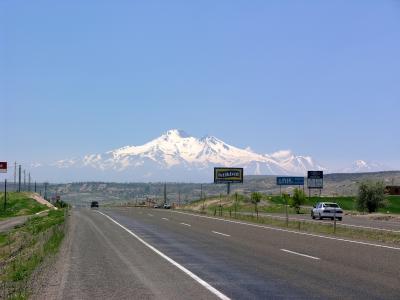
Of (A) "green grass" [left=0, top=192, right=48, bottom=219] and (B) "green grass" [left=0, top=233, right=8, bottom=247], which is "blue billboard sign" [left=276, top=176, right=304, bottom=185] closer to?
(A) "green grass" [left=0, top=192, right=48, bottom=219]

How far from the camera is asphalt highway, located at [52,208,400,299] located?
36.4 feet

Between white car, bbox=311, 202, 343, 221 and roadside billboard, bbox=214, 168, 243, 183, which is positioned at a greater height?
roadside billboard, bbox=214, 168, 243, 183

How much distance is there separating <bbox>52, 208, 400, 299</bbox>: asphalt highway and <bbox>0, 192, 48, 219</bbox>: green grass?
228 feet

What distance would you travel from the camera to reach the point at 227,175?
4754 inches

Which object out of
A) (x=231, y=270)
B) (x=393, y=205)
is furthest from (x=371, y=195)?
(x=231, y=270)

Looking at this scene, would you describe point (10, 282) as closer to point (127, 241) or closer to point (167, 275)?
point (167, 275)

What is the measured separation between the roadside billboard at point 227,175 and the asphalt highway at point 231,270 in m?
96.6

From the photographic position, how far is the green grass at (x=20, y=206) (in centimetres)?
8912

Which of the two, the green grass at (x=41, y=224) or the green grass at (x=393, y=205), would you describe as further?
the green grass at (x=393, y=205)

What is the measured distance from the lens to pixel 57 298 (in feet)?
34.5

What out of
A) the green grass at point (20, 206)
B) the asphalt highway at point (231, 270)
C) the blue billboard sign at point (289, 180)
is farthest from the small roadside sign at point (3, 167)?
the asphalt highway at point (231, 270)

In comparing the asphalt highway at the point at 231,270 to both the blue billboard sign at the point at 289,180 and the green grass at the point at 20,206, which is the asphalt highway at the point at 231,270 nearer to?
the green grass at the point at 20,206

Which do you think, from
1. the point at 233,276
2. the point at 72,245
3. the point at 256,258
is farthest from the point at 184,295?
the point at 72,245

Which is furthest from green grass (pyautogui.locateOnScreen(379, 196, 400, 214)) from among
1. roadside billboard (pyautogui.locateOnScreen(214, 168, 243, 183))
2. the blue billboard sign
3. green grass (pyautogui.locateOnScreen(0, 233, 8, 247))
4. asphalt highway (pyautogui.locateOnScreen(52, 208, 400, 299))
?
asphalt highway (pyautogui.locateOnScreen(52, 208, 400, 299))
